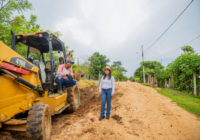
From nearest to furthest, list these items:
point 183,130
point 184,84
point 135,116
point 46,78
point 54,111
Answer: point 54,111, point 183,130, point 46,78, point 135,116, point 184,84

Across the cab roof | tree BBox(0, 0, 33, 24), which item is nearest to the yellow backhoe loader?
the cab roof

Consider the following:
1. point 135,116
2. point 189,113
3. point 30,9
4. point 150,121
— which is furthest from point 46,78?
point 30,9

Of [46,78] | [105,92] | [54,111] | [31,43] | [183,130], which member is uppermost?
[31,43]

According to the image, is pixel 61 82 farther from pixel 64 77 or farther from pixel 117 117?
pixel 117 117

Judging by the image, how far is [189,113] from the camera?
4.85 meters

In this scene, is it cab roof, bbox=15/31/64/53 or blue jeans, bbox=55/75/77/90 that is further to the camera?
blue jeans, bbox=55/75/77/90

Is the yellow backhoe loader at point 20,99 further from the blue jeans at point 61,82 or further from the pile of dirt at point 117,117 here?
the pile of dirt at point 117,117

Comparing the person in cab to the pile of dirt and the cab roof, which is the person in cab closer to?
the cab roof

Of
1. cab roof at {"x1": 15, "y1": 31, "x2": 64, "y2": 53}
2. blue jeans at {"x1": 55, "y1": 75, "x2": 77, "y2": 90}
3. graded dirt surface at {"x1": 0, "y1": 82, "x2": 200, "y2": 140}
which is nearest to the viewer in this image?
graded dirt surface at {"x1": 0, "y1": 82, "x2": 200, "y2": 140}

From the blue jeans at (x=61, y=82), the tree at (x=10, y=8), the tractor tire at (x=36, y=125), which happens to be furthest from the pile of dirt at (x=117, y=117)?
the tree at (x=10, y=8)

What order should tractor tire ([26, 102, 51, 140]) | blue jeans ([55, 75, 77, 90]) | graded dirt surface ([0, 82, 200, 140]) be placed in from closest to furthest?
tractor tire ([26, 102, 51, 140]) < graded dirt surface ([0, 82, 200, 140]) < blue jeans ([55, 75, 77, 90])

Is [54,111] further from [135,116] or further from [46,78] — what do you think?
[135,116]

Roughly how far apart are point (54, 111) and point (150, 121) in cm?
297

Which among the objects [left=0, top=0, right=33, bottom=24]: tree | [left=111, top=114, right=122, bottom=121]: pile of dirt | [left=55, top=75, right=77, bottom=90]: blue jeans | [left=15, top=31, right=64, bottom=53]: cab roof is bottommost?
[left=111, top=114, right=122, bottom=121]: pile of dirt
